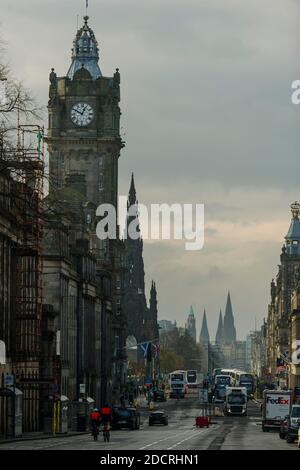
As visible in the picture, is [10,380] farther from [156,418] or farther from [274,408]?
[156,418]

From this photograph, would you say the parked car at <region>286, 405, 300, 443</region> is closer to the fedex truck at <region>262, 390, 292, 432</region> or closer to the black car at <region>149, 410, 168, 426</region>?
the fedex truck at <region>262, 390, 292, 432</region>

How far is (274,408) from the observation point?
116 metres

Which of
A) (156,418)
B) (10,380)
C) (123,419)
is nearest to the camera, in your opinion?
(10,380)

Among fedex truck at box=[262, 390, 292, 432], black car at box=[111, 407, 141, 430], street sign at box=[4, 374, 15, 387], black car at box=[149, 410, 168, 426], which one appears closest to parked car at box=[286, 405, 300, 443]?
street sign at box=[4, 374, 15, 387]

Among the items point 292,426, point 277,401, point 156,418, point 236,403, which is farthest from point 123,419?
point 236,403

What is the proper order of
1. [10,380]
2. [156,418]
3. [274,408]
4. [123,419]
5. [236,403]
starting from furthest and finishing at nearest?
[236,403], [156,418], [274,408], [123,419], [10,380]

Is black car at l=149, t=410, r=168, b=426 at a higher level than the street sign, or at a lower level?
lower

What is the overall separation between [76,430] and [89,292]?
46.6 metres

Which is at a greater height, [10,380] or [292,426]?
[10,380]

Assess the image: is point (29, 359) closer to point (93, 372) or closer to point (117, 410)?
point (117, 410)

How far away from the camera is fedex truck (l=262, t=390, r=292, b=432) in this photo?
113m

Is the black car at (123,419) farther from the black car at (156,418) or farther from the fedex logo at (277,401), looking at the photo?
the black car at (156,418)
